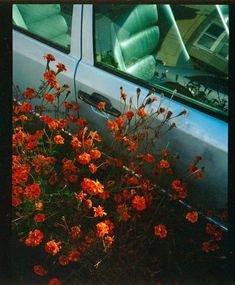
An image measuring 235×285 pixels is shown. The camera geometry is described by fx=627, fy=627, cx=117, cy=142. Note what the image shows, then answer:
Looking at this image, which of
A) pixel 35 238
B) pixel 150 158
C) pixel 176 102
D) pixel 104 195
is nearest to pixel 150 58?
pixel 176 102

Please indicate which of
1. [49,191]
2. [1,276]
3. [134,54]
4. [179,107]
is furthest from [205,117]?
[1,276]

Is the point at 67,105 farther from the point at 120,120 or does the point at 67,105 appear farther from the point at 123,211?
the point at 123,211

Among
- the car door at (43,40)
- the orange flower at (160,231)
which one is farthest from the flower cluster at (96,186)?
the car door at (43,40)

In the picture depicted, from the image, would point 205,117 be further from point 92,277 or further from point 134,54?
point 92,277

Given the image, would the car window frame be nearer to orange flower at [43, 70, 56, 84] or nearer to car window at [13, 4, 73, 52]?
car window at [13, 4, 73, 52]

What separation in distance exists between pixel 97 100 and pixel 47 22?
26.3 inches

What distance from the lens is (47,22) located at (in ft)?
12.5

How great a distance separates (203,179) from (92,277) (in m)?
0.75

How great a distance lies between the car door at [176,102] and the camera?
3.13 m

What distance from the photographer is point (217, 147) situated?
309 centimetres

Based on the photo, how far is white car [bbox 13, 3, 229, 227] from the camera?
10.7 ft

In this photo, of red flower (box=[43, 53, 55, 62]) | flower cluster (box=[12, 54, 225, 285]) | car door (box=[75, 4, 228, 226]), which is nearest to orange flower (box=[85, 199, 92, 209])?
flower cluster (box=[12, 54, 225, 285])

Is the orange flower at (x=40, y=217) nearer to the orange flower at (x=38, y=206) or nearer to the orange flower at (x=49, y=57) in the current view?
the orange flower at (x=38, y=206)

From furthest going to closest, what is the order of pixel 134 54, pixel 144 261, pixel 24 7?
pixel 24 7, pixel 134 54, pixel 144 261
